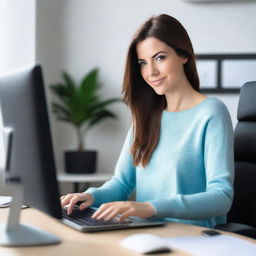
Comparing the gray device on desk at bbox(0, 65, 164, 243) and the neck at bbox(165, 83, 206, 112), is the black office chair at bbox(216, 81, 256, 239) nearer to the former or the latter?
the neck at bbox(165, 83, 206, 112)

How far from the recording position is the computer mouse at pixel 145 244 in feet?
3.56

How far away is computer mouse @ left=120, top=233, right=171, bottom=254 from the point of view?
1084mm

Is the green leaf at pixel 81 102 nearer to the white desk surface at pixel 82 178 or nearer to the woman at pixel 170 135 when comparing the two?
the white desk surface at pixel 82 178

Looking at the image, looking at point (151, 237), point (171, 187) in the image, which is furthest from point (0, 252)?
point (171, 187)

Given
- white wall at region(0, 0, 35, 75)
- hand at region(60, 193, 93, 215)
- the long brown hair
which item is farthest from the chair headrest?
white wall at region(0, 0, 35, 75)

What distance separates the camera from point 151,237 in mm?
1133

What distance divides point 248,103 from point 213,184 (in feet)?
1.66

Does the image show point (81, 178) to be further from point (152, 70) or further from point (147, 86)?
point (152, 70)

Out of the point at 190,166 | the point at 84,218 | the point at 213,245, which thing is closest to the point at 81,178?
the point at 190,166

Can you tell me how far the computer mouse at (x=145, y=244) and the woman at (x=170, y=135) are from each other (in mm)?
370

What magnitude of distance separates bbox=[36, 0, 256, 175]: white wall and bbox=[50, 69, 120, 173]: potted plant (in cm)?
11

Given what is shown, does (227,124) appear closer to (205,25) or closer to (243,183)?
(243,183)

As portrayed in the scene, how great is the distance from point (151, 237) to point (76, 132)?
9.70 feet

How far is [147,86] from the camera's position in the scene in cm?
192
